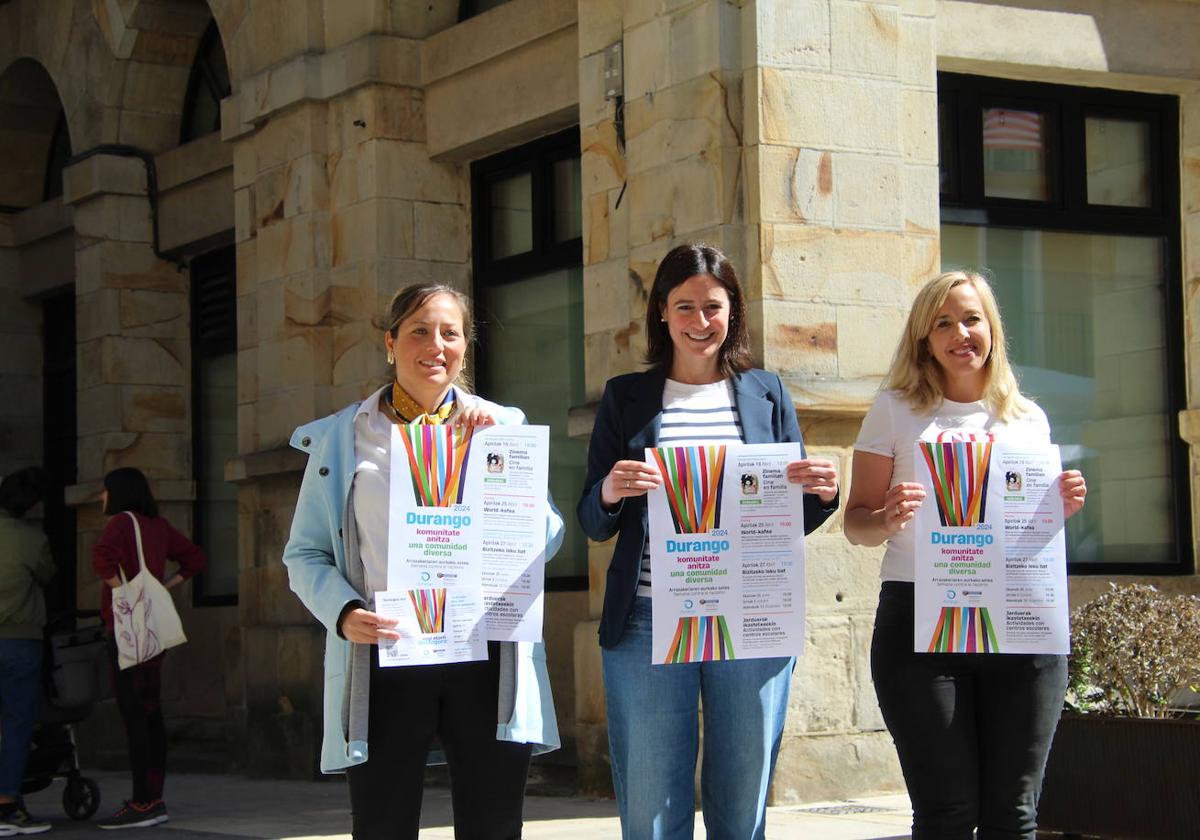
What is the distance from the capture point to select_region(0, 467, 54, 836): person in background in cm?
994

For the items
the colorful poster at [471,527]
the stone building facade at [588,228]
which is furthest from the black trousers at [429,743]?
the stone building facade at [588,228]

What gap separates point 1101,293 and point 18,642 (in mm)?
6287

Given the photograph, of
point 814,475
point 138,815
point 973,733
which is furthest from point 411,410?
point 138,815

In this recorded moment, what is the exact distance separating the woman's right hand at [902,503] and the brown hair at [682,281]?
0.52 metres

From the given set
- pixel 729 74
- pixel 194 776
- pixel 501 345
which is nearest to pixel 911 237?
pixel 729 74

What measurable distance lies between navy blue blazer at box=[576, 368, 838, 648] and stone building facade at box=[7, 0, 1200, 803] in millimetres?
3822

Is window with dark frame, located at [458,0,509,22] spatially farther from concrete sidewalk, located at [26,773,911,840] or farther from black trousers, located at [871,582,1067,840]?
black trousers, located at [871,582,1067,840]

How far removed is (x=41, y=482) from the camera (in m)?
10.5

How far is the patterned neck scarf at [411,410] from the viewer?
15.7 feet

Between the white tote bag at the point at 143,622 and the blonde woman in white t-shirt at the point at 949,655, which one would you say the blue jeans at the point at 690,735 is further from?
the white tote bag at the point at 143,622

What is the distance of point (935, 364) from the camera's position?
5.06 meters

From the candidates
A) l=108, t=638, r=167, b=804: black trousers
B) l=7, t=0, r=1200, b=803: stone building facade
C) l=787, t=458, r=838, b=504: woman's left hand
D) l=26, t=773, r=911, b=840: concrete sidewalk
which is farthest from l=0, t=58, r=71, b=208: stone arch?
l=787, t=458, r=838, b=504: woman's left hand

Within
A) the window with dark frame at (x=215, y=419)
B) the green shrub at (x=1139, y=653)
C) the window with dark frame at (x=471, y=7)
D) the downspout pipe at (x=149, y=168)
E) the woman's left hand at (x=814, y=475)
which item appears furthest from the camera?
the downspout pipe at (x=149, y=168)

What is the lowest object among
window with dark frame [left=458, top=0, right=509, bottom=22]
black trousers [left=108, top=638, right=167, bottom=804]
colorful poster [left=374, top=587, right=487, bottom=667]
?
black trousers [left=108, top=638, right=167, bottom=804]
